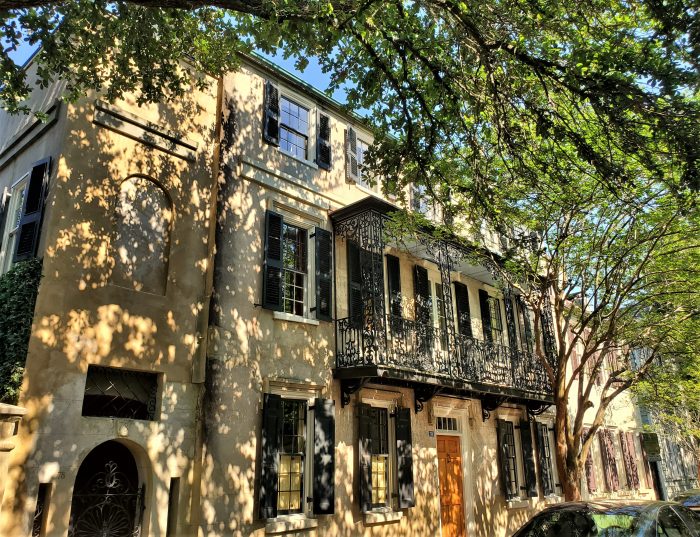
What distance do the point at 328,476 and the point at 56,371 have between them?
5.13 m

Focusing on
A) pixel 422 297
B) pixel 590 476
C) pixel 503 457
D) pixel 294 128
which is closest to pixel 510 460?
pixel 503 457

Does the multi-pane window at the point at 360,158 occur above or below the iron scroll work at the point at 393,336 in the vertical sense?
above

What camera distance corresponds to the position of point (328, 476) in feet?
33.7

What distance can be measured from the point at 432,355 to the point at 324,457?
3.95 metres

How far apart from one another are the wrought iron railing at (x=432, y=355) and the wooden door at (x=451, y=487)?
1896 mm

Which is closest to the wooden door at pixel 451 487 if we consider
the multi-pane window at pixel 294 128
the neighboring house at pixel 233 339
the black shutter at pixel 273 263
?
the neighboring house at pixel 233 339

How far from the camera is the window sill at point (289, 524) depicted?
9289mm

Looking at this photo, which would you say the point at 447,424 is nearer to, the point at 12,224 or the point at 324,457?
the point at 324,457

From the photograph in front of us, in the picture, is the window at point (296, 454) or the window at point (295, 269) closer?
the window at point (296, 454)

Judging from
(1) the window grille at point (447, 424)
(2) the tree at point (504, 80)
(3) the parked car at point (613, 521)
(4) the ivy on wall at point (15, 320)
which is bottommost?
(3) the parked car at point (613, 521)

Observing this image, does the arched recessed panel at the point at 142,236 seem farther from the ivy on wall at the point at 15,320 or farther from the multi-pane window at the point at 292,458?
the multi-pane window at the point at 292,458

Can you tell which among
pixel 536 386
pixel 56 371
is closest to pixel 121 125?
pixel 56 371

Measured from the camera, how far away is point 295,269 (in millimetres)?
11531

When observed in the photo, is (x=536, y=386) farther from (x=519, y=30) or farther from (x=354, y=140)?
(x=519, y=30)
